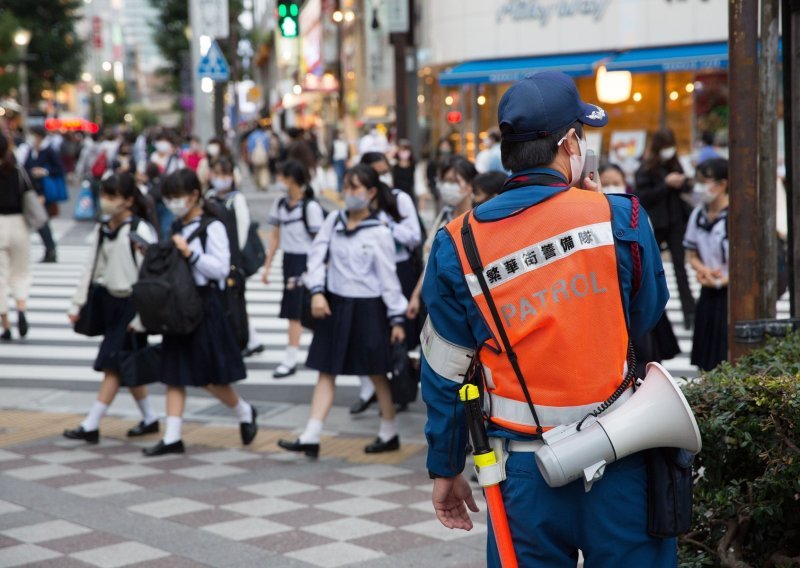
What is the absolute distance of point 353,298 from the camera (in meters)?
7.35

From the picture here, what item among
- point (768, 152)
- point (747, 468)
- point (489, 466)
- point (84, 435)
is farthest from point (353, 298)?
point (489, 466)

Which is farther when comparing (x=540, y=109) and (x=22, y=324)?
(x=22, y=324)

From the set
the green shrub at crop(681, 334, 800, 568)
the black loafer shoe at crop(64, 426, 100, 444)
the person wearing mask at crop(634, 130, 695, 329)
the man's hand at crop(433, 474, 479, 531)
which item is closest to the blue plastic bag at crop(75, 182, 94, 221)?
the person wearing mask at crop(634, 130, 695, 329)

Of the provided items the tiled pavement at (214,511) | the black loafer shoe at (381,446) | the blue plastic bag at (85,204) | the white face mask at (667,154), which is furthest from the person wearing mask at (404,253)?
the blue plastic bag at (85,204)

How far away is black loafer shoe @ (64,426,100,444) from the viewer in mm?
7820

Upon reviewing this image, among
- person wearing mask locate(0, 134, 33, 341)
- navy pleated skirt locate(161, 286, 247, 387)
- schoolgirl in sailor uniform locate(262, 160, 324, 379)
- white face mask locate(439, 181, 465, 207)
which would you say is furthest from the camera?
person wearing mask locate(0, 134, 33, 341)

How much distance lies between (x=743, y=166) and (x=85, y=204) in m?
21.3

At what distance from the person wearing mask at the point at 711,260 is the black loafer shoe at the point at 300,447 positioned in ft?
7.83

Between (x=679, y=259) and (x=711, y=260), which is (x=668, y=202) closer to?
(x=679, y=259)

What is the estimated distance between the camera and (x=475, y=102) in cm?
3073

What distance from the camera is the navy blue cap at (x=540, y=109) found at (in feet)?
9.71

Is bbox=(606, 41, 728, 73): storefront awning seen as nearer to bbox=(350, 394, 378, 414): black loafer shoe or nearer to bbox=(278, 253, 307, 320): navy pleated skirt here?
bbox=(278, 253, 307, 320): navy pleated skirt

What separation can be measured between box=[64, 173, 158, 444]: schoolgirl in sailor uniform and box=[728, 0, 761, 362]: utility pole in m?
4.17

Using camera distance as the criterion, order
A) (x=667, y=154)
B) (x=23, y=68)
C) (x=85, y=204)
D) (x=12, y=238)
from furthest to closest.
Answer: (x=23, y=68)
(x=85, y=204)
(x=667, y=154)
(x=12, y=238)
